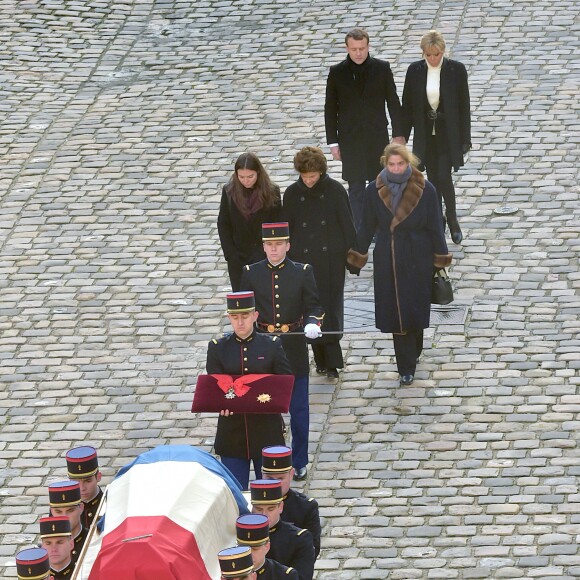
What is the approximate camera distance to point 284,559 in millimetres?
8656

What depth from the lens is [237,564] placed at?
771cm

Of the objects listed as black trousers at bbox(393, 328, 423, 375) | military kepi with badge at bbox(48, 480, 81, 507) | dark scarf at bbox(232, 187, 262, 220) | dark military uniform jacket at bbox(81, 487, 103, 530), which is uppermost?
military kepi with badge at bbox(48, 480, 81, 507)

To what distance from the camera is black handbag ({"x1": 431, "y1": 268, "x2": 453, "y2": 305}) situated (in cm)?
1288

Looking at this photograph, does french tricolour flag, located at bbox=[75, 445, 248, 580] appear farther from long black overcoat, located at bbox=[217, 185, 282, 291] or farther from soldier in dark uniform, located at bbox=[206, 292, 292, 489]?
long black overcoat, located at bbox=[217, 185, 282, 291]

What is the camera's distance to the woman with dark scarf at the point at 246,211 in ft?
42.0

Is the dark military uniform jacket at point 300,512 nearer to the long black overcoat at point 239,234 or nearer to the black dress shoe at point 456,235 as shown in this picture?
the long black overcoat at point 239,234

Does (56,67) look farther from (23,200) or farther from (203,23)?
(23,200)

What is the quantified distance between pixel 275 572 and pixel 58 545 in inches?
46.6

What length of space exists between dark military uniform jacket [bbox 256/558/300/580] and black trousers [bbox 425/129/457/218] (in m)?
7.46

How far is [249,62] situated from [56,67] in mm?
2476

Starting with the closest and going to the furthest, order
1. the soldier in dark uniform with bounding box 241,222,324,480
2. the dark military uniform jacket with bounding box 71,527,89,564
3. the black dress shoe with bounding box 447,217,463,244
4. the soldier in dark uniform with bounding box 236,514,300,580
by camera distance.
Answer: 1. the soldier in dark uniform with bounding box 236,514,300,580
2. the dark military uniform jacket with bounding box 71,527,89,564
3. the soldier in dark uniform with bounding box 241,222,324,480
4. the black dress shoe with bounding box 447,217,463,244

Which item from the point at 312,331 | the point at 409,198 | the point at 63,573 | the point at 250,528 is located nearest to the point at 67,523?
→ the point at 63,573

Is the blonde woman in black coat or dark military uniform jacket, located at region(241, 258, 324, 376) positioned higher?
dark military uniform jacket, located at region(241, 258, 324, 376)

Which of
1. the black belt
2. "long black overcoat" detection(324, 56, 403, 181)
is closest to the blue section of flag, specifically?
the black belt
